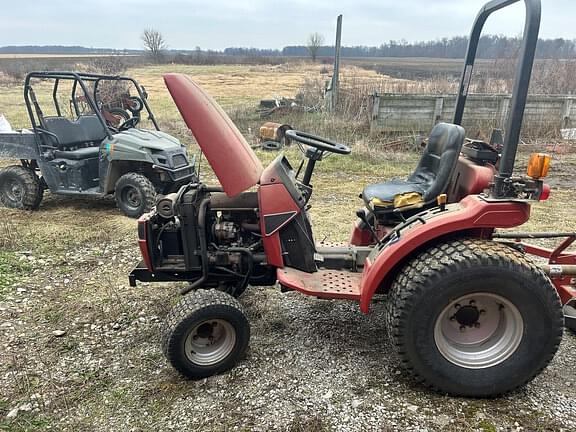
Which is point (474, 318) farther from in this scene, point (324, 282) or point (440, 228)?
point (324, 282)

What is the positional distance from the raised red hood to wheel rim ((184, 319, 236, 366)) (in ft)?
2.47

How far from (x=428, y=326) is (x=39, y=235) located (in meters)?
4.10

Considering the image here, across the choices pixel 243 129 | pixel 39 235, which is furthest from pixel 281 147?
pixel 39 235

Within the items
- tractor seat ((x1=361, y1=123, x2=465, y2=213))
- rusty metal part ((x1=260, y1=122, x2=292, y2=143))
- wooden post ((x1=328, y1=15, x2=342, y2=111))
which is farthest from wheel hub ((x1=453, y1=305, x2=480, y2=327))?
wooden post ((x1=328, y1=15, x2=342, y2=111))

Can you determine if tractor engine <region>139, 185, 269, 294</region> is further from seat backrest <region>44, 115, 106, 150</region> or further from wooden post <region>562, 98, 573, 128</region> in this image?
wooden post <region>562, 98, 573, 128</region>

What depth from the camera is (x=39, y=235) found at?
4703mm

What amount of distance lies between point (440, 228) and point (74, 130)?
5.23 metres

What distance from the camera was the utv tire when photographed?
562 cm

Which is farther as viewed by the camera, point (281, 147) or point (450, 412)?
point (281, 147)

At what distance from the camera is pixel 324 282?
8.77 feet

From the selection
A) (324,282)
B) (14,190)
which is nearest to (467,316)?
(324,282)

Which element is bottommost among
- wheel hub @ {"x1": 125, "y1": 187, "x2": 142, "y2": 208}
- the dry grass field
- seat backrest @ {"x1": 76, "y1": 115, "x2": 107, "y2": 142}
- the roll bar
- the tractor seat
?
the dry grass field

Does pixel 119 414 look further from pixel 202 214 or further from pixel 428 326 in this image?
pixel 428 326

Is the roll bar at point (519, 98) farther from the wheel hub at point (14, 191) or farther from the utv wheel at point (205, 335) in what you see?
the wheel hub at point (14, 191)
